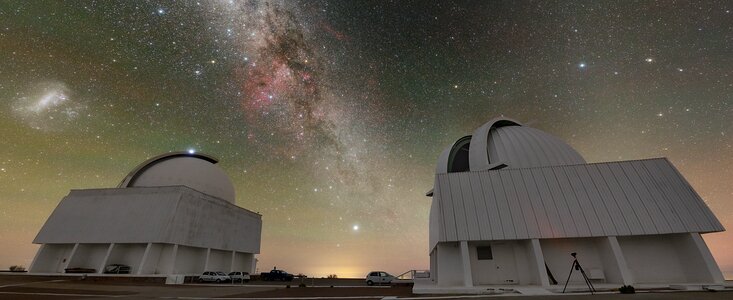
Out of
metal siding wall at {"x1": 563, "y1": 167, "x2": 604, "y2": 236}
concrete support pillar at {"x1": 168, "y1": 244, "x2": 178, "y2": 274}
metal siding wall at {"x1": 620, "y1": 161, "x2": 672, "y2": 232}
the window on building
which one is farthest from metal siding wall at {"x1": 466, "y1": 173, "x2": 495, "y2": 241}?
concrete support pillar at {"x1": 168, "y1": 244, "x2": 178, "y2": 274}

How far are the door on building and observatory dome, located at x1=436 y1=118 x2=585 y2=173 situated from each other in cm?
802

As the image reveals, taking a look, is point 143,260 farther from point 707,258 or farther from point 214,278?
point 707,258

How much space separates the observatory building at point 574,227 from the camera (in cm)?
1914

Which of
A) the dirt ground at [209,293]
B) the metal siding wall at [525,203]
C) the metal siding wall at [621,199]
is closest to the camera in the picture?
the dirt ground at [209,293]

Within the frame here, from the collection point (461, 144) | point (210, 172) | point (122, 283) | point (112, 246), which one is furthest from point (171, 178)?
point (461, 144)

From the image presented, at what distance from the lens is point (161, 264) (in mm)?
31188

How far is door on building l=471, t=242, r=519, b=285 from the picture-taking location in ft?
67.6

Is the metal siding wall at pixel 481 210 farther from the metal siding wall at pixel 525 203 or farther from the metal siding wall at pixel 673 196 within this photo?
the metal siding wall at pixel 673 196

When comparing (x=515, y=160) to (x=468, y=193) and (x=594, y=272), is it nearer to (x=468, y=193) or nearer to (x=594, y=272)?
(x=468, y=193)

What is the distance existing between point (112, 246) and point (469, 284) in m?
34.4

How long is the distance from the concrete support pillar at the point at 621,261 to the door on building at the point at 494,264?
5.76 metres

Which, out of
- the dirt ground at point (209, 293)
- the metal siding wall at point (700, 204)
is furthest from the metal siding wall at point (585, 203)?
the metal siding wall at point (700, 204)

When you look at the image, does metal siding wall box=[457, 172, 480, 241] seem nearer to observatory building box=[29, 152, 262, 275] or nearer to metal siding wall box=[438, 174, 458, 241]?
metal siding wall box=[438, 174, 458, 241]

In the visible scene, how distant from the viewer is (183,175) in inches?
1517
